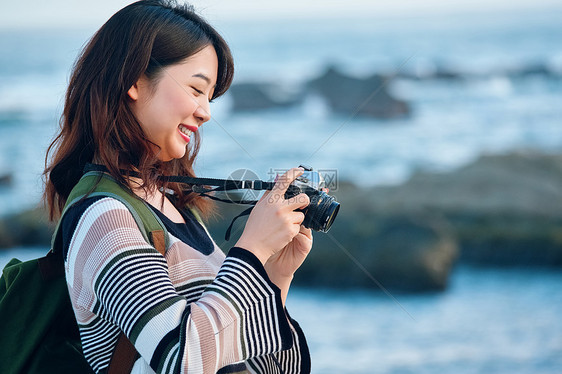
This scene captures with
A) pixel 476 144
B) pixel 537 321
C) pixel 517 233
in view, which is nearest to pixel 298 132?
pixel 476 144

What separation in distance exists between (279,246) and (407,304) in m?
4.83

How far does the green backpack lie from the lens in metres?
1.45

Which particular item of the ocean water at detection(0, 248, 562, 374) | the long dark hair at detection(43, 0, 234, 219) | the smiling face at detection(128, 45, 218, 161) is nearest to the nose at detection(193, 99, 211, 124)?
the smiling face at detection(128, 45, 218, 161)

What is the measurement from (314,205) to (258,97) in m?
20.5

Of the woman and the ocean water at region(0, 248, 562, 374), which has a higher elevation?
the woman

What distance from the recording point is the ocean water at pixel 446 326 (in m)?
5.18

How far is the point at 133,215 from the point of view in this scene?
Result: 4.68 ft

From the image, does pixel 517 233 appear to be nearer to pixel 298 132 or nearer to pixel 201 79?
pixel 201 79

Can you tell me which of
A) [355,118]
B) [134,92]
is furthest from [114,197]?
[355,118]

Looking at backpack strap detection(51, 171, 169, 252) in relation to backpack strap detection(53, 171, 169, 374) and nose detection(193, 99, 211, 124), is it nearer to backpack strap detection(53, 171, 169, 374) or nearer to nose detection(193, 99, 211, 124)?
backpack strap detection(53, 171, 169, 374)

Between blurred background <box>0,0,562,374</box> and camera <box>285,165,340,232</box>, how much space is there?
2.16 ft

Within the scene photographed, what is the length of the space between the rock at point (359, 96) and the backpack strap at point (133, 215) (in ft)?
60.8

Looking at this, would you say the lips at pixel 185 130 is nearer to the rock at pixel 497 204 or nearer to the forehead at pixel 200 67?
the forehead at pixel 200 67

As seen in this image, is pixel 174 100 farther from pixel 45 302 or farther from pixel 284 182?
pixel 45 302
